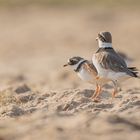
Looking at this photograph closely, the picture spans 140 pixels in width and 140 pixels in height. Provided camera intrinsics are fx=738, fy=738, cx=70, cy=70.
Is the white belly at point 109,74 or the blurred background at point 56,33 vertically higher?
the blurred background at point 56,33

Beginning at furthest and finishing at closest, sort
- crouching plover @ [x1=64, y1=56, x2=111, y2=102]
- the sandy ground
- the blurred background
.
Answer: the blurred background, crouching plover @ [x1=64, y1=56, x2=111, y2=102], the sandy ground

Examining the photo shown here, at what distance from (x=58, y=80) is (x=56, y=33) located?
1459 centimetres

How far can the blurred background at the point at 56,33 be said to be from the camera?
63.9 ft

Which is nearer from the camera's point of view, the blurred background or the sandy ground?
the sandy ground

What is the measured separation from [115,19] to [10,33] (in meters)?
4.97

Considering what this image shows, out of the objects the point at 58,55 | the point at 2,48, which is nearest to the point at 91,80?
the point at 58,55

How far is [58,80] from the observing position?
53.9 feet

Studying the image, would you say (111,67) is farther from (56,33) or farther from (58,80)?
(56,33)

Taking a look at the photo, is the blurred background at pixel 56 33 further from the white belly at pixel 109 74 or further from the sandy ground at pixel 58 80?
the white belly at pixel 109 74

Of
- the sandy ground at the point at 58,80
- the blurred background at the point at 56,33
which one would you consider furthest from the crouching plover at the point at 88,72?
the blurred background at the point at 56,33

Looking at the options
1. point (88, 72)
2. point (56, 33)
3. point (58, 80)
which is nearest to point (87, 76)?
point (88, 72)

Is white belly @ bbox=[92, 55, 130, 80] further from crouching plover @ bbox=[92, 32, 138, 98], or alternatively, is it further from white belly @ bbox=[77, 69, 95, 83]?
white belly @ bbox=[77, 69, 95, 83]

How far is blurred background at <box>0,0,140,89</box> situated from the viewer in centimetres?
1948

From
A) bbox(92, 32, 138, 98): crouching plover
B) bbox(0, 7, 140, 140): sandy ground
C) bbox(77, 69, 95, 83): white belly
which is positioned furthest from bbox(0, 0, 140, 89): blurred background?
bbox(92, 32, 138, 98): crouching plover
